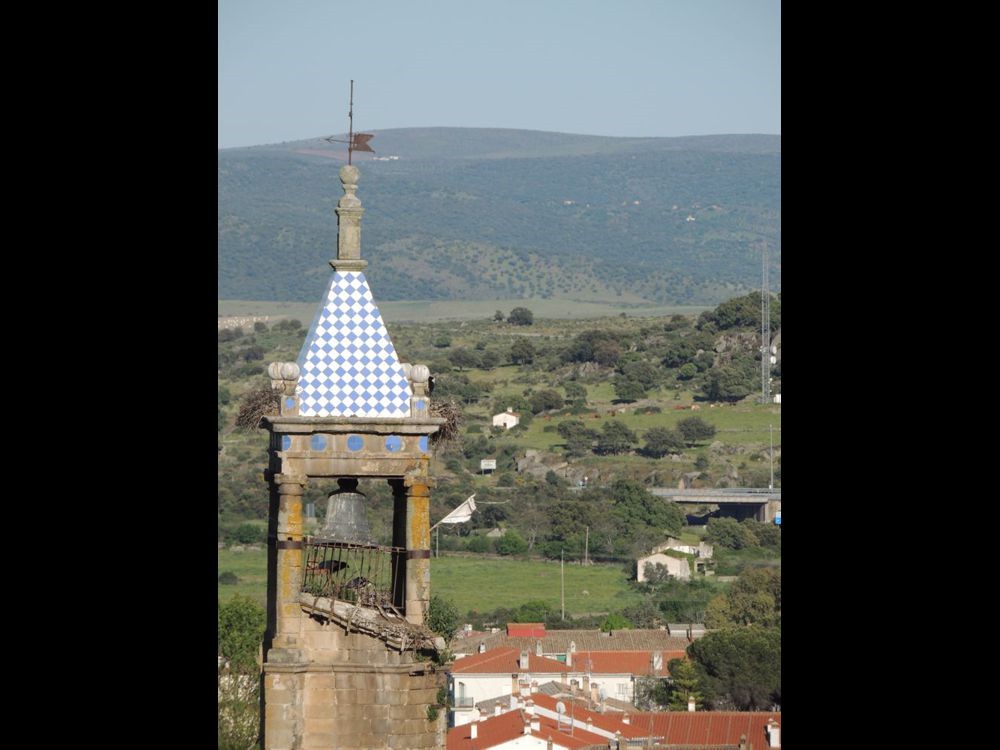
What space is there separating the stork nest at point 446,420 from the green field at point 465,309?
106 metres

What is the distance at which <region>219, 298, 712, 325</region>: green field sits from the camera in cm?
11994

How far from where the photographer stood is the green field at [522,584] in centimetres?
5597

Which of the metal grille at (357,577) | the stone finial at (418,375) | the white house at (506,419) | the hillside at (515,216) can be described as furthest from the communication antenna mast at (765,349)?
the stone finial at (418,375)

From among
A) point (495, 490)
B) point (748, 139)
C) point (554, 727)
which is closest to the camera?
point (554, 727)

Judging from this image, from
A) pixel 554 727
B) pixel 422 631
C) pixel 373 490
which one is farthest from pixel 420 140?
pixel 422 631

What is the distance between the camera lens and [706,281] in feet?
470

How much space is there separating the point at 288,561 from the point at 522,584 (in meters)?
51.6

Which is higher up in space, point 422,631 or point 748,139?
point 748,139

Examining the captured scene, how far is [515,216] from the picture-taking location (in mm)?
165000
